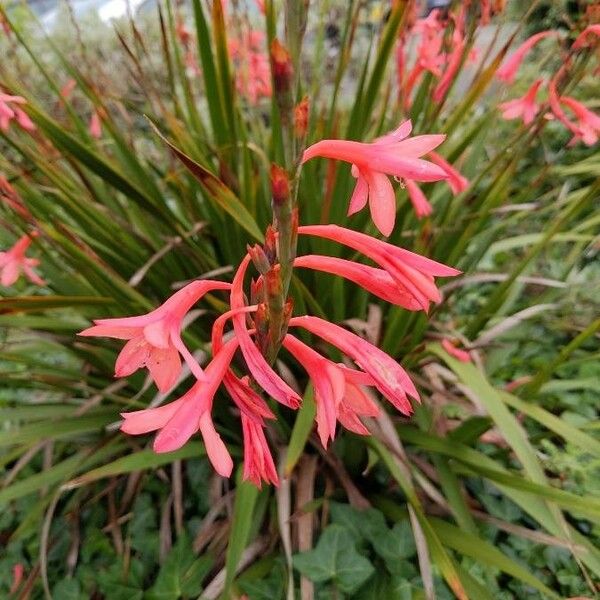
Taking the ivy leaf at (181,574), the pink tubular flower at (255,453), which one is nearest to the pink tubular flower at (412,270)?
the pink tubular flower at (255,453)

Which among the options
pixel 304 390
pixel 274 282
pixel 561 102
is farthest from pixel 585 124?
pixel 274 282

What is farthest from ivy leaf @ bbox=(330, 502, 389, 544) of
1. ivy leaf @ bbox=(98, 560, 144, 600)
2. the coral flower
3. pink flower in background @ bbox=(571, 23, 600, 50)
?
pink flower in background @ bbox=(571, 23, 600, 50)

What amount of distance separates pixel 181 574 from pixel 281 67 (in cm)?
116

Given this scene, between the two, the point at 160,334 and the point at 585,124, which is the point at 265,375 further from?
the point at 585,124

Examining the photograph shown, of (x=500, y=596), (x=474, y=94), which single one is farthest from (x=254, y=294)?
(x=474, y=94)

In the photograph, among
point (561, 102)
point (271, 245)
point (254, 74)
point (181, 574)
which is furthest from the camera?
point (254, 74)

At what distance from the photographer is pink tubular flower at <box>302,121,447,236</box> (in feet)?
2.21

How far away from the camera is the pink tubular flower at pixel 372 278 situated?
70cm

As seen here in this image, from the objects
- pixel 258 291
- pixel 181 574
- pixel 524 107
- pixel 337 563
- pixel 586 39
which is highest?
pixel 586 39

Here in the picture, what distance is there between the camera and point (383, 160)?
2.25 feet

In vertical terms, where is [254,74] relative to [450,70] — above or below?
below

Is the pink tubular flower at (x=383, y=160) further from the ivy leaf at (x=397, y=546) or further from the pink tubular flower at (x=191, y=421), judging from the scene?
the ivy leaf at (x=397, y=546)

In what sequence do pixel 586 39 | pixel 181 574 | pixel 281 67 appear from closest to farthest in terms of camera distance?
pixel 281 67 < pixel 586 39 < pixel 181 574

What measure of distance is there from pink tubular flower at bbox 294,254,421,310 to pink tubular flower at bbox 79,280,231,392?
12 centimetres
